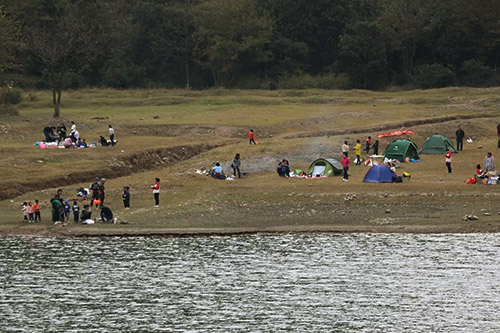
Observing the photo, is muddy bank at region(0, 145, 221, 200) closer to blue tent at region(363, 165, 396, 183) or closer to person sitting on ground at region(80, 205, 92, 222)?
person sitting on ground at region(80, 205, 92, 222)

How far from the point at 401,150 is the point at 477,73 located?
172 ft

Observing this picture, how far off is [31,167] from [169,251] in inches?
803

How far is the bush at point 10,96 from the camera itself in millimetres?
84088

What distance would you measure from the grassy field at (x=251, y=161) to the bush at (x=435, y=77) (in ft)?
33.6

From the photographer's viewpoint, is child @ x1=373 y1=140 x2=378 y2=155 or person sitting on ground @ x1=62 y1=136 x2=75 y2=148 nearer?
child @ x1=373 y1=140 x2=378 y2=155

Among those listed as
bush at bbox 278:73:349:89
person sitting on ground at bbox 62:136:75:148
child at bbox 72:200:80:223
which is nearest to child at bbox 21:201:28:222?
child at bbox 72:200:80:223

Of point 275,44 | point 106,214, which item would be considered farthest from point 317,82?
point 106,214

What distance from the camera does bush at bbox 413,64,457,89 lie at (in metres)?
109

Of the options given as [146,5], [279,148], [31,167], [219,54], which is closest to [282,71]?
[219,54]

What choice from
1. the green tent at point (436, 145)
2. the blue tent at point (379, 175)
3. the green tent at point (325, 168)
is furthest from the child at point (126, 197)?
the green tent at point (436, 145)

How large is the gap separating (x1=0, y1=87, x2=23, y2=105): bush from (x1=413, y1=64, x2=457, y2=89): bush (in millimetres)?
47509

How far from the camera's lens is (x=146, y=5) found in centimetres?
11875

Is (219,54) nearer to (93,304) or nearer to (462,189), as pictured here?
(462,189)

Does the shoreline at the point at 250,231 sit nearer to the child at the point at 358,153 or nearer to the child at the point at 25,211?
the child at the point at 25,211
